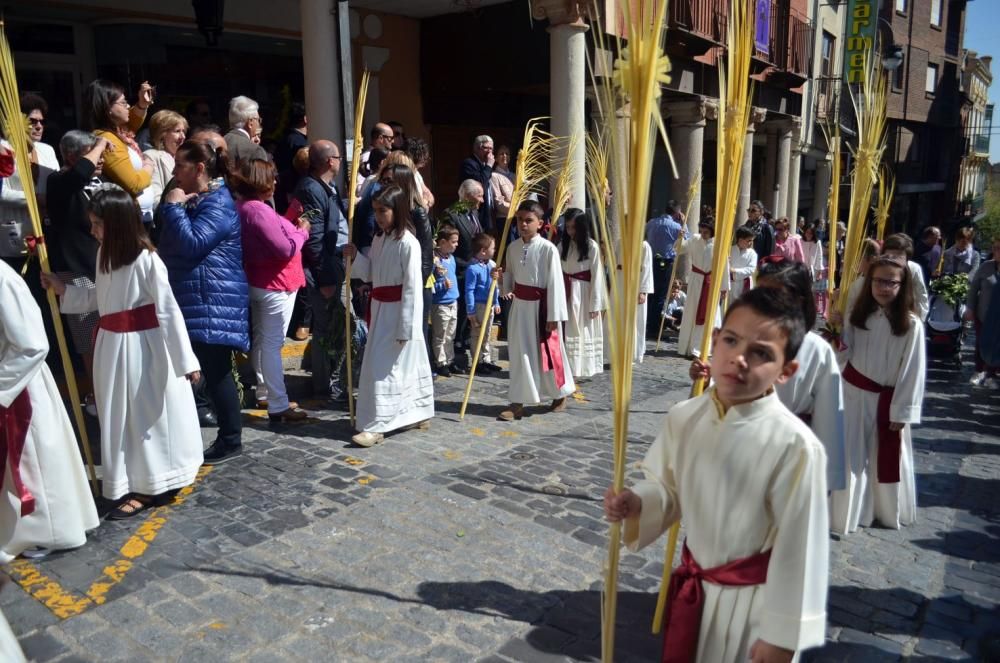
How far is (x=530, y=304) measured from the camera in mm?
Result: 6977

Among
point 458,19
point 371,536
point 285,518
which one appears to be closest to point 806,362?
point 371,536

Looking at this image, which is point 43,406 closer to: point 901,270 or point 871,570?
point 871,570

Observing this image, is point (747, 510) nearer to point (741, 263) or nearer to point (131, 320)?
point (131, 320)

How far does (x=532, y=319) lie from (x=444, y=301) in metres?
1.36

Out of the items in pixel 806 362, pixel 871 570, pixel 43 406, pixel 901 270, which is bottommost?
pixel 871 570

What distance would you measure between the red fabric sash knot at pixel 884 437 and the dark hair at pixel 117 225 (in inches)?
170

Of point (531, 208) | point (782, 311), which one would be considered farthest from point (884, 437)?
point (531, 208)

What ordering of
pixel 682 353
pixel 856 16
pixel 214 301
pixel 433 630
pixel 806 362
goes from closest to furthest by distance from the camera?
pixel 433 630 < pixel 806 362 < pixel 214 301 < pixel 682 353 < pixel 856 16

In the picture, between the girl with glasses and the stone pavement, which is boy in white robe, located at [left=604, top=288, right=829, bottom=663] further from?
the girl with glasses

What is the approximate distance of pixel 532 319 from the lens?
6.99 metres

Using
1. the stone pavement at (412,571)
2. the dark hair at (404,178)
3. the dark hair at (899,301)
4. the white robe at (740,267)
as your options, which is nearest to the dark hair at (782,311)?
the stone pavement at (412,571)

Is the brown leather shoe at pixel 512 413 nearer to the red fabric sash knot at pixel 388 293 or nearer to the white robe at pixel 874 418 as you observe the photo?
the red fabric sash knot at pixel 388 293

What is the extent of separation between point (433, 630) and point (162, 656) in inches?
43.6

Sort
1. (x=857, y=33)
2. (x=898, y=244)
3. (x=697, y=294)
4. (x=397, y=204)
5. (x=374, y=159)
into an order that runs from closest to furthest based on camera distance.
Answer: (x=898, y=244) < (x=397, y=204) < (x=374, y=159) < (x=697, y=294) < (x=857, y=33)
